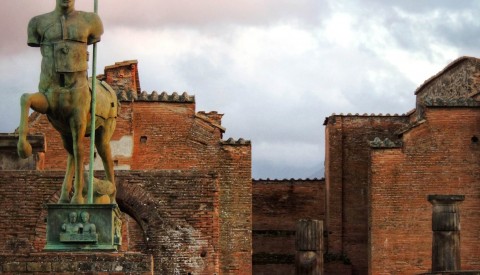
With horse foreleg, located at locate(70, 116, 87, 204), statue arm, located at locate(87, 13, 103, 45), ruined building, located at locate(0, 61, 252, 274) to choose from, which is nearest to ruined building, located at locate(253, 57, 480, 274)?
ruined building, located at locate(0, 61, 252, 274)

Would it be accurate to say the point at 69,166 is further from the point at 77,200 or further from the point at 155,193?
the point at 155,193

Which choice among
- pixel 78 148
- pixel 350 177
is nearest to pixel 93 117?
pixel 78 148

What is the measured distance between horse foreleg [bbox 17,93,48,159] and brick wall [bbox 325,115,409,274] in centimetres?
2102

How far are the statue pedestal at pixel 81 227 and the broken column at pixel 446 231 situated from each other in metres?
13.1

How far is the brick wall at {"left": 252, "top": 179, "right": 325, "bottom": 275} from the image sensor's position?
36.4m

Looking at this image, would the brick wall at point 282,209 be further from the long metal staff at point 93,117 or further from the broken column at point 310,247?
the long metal staff at point 93,117

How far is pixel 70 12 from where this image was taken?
50.0 ft

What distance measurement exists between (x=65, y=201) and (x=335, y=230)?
832 inches

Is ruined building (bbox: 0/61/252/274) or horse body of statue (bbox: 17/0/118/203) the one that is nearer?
horse body of statue (bbox: 17/0/118/203)

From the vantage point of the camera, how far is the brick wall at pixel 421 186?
3175 centimetres

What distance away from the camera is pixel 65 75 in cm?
1514

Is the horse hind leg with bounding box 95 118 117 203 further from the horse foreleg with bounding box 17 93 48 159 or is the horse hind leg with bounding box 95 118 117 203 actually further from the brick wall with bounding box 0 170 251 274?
the brick wall with bounding box 0 170 251 274

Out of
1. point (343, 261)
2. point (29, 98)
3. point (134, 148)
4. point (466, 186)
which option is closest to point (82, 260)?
point (29, 98)

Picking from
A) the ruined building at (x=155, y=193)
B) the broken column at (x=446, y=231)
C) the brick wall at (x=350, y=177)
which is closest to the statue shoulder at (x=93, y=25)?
the ruined building at (x=155, y=193)
